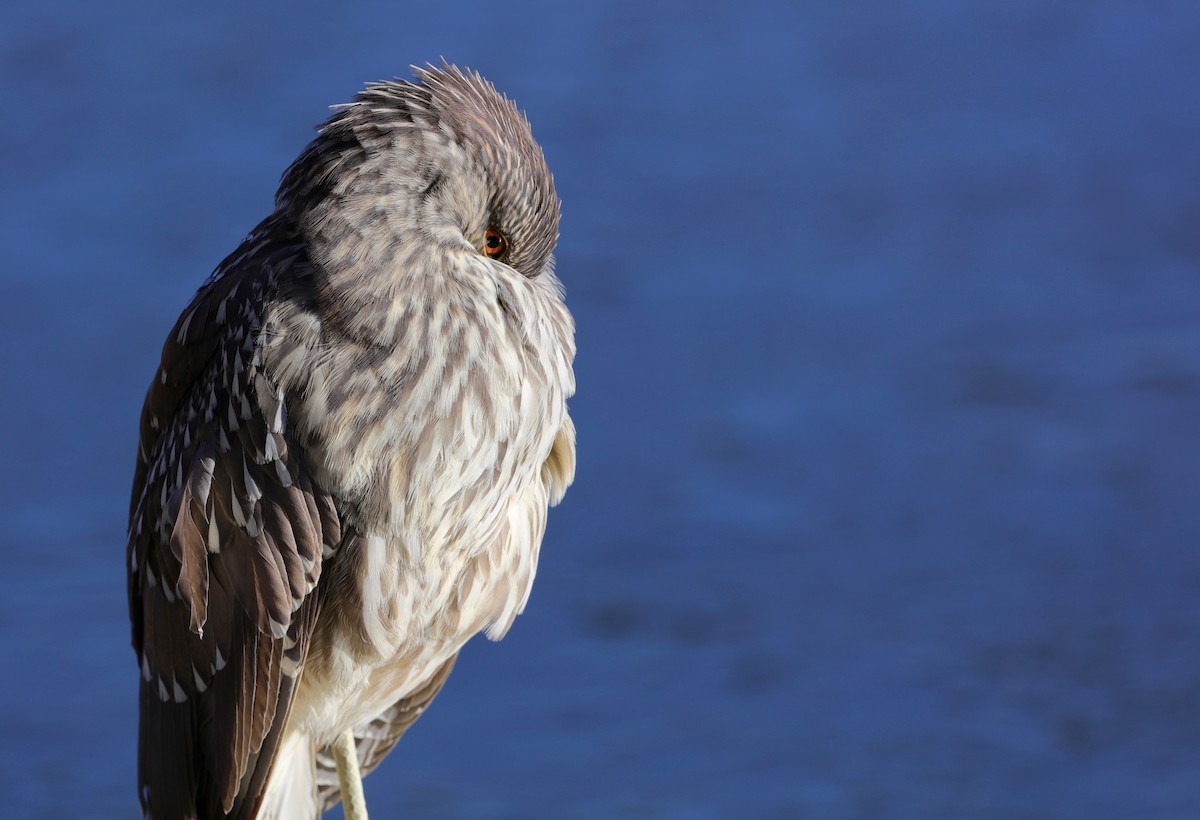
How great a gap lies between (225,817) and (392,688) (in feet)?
1.01

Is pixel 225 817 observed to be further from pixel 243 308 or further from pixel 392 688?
pixel 243 308

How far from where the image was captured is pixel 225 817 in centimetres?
196

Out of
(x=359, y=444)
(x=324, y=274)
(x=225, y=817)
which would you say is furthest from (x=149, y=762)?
(x=324, y=274)

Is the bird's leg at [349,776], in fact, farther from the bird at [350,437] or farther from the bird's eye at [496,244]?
the bird's eye at [496,244]

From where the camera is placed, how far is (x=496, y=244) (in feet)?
6.13

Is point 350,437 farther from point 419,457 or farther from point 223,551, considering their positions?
point 223,551

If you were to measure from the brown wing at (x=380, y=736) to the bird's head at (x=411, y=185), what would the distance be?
35.4 inches

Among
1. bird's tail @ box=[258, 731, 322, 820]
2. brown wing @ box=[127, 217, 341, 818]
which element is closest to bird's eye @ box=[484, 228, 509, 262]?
brown wing @ box=[127, 217, 341, 818]

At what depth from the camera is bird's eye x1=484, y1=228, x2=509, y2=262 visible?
185 centimetres

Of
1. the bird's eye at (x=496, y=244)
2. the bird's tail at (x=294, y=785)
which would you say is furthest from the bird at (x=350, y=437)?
the bird's tail at (x=294, y=785)

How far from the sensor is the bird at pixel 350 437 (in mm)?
1739

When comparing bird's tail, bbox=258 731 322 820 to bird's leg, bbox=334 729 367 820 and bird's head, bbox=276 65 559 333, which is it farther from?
bird's head, bbox=276 65 559 333

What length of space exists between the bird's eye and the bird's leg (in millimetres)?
852

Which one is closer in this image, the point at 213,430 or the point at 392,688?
the point at 213,430
